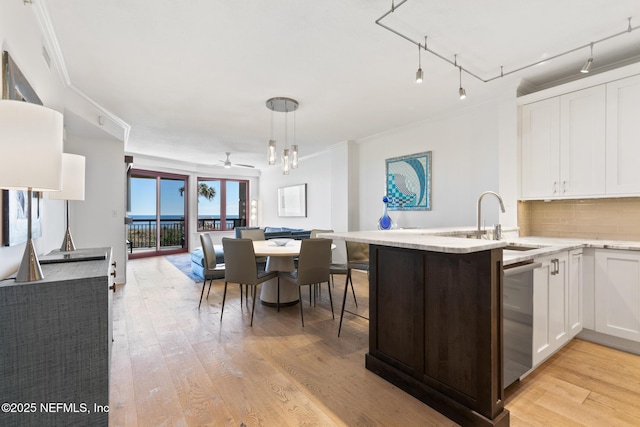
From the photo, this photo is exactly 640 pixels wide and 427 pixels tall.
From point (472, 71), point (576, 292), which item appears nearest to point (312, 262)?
point (576, 292)

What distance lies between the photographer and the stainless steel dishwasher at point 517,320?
1.73 m

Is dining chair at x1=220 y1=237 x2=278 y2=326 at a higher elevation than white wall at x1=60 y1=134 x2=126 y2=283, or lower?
lower

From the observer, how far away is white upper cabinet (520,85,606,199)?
278cm

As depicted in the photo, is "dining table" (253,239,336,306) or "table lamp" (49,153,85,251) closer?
"table lamp" (49,153,85,251)

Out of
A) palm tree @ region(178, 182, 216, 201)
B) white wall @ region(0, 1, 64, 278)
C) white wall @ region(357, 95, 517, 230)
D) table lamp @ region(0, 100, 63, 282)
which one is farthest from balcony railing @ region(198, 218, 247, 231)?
table lamp @ region(0, 100, 63, 282)

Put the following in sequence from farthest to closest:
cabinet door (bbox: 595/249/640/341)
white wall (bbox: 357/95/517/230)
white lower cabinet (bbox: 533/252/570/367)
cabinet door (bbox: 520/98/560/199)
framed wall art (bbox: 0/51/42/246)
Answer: white wall (bbox: 357/95/517/230)
cabinet door (bbox: 520/98/560/199)
cabinet door (bbox: 595/249/640/341)
white lower cabinet (bbox: 533/252/570/367)
framed wall art (bbox: 0/51/42/246)

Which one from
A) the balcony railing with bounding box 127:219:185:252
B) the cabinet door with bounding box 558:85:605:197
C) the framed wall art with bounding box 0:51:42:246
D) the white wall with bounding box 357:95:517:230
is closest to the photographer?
the framed wall art with bounding box 0:51:42:246

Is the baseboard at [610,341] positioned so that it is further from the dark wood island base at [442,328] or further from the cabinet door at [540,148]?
the dark wood island base at [442,328]

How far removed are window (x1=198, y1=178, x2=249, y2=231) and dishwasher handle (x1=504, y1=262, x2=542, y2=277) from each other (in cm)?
856

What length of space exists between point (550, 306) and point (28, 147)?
10.1 ft

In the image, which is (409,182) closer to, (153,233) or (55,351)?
(55,351)

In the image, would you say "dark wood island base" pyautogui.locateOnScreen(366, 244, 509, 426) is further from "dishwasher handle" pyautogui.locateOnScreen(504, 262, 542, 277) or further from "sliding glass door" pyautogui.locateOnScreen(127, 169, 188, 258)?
"sliding glass door" pyautogui.locateOnScreen(127, 169, 188, 258)

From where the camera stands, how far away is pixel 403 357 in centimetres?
197

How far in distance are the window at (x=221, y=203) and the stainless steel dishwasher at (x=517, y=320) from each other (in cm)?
854
